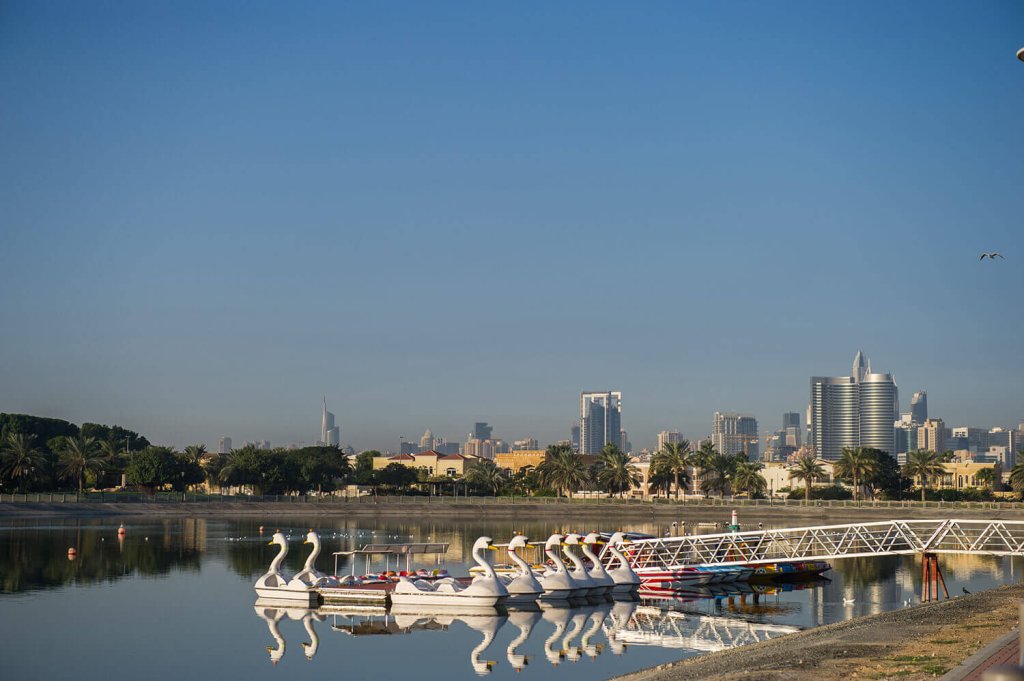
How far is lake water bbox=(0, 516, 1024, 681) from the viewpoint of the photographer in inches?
1204

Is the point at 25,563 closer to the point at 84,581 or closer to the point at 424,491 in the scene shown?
the point at 84,581

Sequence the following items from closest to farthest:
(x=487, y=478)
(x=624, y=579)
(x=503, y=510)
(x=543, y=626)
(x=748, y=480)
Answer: (x=543, y=626) < (x=624, y=579) < (x=503, y=510) < (x=748, y=480) < (x=487, y=478)

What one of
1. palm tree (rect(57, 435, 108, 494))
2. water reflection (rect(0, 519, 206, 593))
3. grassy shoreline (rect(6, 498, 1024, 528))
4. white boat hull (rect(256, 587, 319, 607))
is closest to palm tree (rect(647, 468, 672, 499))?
grassy shoreline (rect(6, 498, 1024, 528))

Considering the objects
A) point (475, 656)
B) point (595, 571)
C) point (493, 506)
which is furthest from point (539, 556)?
point (493, 506)

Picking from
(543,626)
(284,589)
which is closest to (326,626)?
(284,589)

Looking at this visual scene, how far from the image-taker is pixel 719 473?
132m

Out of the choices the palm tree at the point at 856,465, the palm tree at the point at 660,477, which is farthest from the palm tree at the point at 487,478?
the palm tree at the point at 856,465

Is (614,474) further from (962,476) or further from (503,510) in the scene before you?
(962,476)

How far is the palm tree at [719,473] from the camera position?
130 meters

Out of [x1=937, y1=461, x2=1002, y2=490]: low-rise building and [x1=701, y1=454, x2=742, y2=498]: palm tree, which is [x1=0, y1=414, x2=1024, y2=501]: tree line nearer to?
[x1=701, y1=454, x2=742, y2=498]: palm tree

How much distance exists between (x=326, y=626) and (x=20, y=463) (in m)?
77.6

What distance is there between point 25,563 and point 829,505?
70.9 metres

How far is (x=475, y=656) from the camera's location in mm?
32062

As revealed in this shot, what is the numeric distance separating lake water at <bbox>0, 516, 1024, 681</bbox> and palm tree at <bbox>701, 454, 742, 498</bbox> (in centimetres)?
6982
